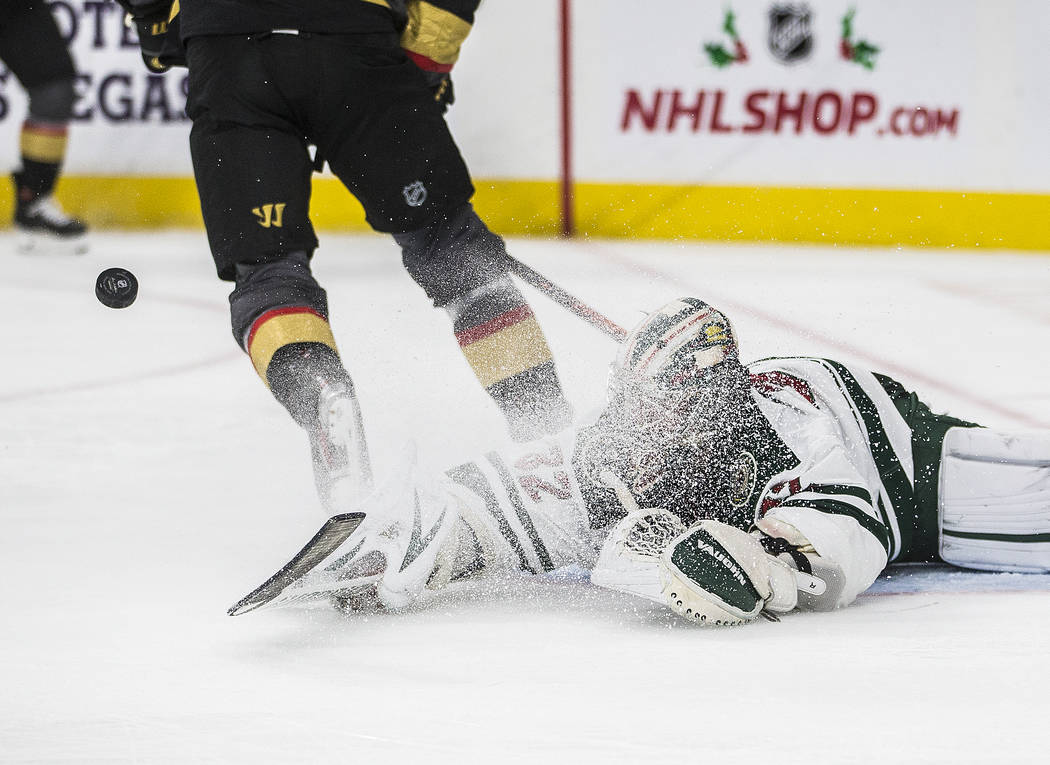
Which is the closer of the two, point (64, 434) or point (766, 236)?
point (64, 434)

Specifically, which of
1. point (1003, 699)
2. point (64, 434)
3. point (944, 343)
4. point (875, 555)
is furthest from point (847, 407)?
point (944, 343)

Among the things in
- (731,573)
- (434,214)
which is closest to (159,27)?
(434,214)

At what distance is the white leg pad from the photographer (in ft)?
5.85

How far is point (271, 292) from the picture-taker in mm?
2029

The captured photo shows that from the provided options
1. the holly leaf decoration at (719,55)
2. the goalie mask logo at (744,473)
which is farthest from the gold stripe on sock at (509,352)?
the holly leaf decoration at (719,55)

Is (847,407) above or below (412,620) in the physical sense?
above

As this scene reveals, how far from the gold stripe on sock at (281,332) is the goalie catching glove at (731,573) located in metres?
0.63

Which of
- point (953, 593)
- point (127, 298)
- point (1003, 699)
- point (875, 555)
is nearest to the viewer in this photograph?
point (1003, 699)

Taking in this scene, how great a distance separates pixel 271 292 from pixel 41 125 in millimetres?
3517

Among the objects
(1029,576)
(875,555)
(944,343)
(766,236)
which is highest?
(875,555)

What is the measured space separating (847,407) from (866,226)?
11.3ft

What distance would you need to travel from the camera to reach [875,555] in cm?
165

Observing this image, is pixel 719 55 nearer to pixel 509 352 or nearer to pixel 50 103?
pixel 50 103

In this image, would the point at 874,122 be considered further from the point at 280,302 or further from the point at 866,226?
the point at 280,302
